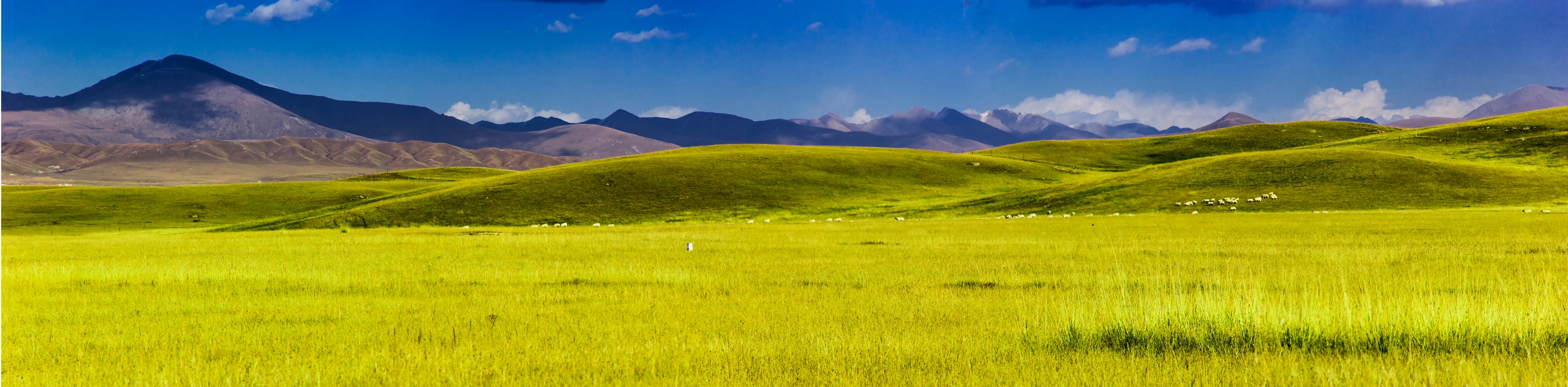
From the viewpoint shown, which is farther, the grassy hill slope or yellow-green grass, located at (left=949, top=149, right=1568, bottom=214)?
the grassy hill slope

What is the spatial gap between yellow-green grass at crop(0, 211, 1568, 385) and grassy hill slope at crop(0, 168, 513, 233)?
6387 centimetres

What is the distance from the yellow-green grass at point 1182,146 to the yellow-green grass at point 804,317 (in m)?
100

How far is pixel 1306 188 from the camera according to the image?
5834cm

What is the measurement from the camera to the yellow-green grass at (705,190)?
65.5 metres

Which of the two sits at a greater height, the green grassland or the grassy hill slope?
the grassy hill slope

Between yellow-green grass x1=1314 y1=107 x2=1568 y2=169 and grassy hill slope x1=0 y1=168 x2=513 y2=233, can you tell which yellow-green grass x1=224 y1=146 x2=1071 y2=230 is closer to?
grassy hill slope x1=0 y1=168 x2=513 y2=233

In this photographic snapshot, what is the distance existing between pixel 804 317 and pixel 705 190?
68168 mm

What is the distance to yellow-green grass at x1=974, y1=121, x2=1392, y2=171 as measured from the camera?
121 m

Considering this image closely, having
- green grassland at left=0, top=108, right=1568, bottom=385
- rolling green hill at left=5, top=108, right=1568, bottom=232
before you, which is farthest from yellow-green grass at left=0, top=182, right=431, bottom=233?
green grassland at left=0, top=108, right=1568, bottom=385

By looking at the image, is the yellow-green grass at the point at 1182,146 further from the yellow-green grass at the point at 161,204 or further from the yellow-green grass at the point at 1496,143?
the yellow-green grass at the point at 161,204

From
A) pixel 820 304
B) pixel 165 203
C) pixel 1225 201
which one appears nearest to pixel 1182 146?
pixel 1225 201

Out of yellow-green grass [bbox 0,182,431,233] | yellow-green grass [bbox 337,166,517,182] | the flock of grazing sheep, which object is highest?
yellow-green grass [bbox 337,166,517,182]

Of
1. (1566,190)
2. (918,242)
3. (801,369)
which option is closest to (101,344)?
(801,369)

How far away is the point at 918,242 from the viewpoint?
2700 centimetres
